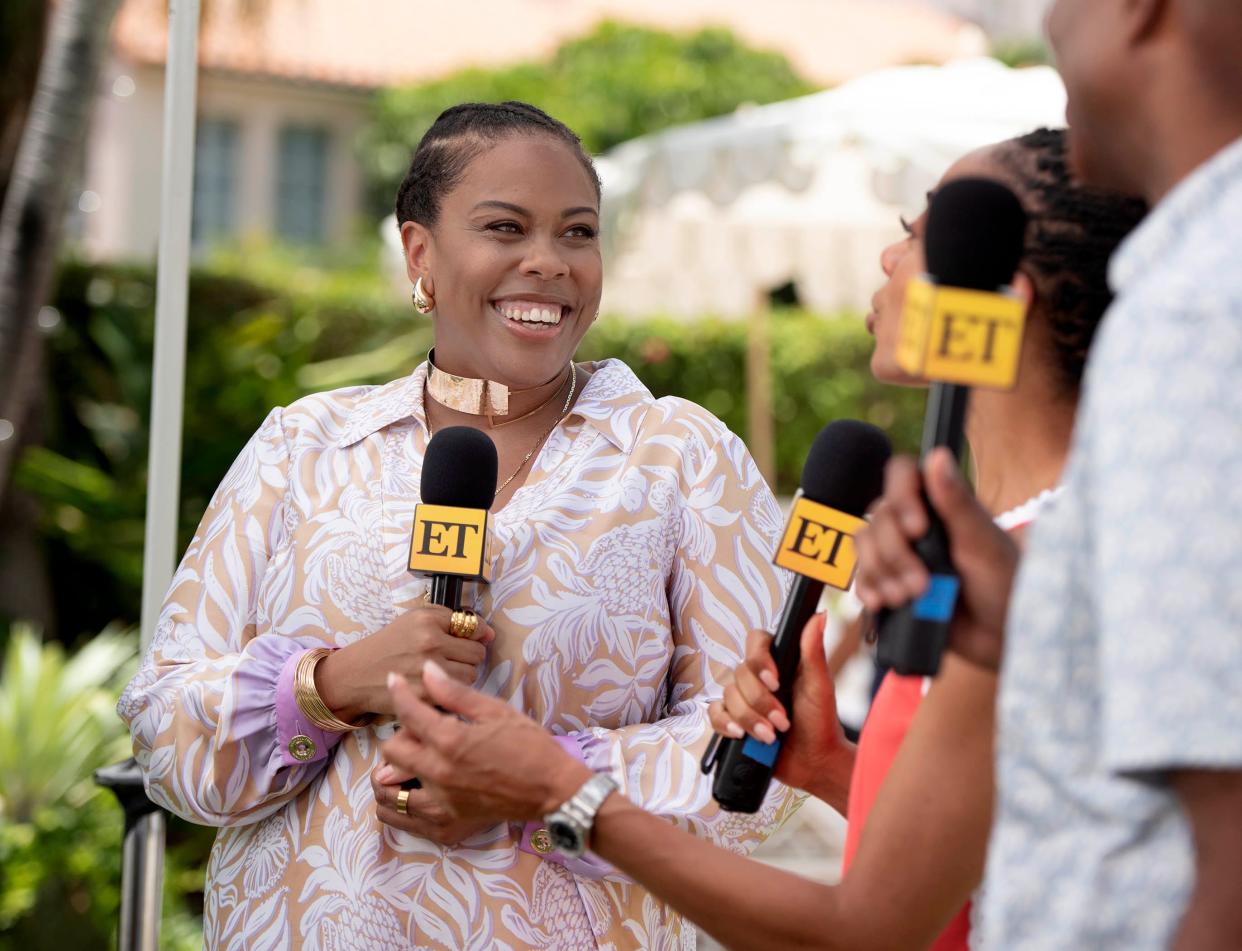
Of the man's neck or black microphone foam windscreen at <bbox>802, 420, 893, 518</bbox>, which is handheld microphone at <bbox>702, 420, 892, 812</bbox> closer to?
black microphone foam windscreen at <bbox>802, 420, 893, 518</bbox>

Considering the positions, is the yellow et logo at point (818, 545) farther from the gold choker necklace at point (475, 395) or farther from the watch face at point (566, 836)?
the gold choker necklace at point (475, 395)

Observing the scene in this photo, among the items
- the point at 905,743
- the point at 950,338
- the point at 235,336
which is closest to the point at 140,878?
the point at 905,743

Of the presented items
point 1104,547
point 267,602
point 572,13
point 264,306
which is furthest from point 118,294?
point 572,13

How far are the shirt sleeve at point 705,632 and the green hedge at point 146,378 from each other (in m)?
3.91

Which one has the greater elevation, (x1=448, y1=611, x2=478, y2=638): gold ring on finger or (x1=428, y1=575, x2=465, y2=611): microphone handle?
(x1=428, y1=575, x2=465, y2=611): microphone handle

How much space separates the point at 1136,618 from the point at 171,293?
2.44 metres

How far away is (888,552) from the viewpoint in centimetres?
137

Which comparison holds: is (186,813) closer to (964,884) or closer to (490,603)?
(490,603)

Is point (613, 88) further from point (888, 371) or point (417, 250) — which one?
point (888, 371)

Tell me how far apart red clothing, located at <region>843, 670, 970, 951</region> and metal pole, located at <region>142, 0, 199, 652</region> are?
5.83ft

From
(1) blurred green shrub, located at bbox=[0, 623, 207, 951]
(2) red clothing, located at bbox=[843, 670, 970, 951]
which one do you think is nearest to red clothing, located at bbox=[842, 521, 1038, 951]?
(2) red clothing, located at bbox=[843, 670, 970, 951]

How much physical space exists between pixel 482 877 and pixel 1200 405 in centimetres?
144

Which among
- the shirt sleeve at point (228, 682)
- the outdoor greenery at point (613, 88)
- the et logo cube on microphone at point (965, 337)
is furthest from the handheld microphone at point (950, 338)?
the outdoor greenery at point (613, 88)

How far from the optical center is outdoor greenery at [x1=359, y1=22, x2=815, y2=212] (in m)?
24.9
